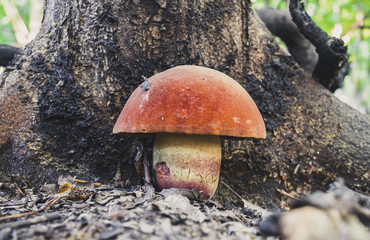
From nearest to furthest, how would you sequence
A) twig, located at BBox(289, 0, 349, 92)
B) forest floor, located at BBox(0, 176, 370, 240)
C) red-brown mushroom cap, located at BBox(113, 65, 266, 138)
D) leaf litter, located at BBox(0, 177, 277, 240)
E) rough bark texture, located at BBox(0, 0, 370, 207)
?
1. forest floor, located at BBox(0, 176, 370, 240)
2. leaf litter, located at BBox(0, 177, 277, 240)
3. red-brown mushroom cap, located at BBox(113, 65, 266, 138)
4. rough bark texture, located at BBox(0, 0, 370, 207)
5. twig, located at BBox(289, 0, 349, 92)

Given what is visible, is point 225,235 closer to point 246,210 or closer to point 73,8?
point 246,210

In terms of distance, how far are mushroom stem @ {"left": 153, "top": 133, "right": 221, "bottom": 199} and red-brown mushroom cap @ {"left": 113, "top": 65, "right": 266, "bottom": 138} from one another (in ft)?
0.99

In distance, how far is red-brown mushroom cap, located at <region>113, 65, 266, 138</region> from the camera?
1.48 m

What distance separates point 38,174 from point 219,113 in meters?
1.69

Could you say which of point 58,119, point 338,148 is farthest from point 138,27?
point 338,148

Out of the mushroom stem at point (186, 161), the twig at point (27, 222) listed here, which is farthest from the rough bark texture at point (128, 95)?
the twig at point (27, 222)

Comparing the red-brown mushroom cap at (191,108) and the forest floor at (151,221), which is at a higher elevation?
the red-brown mushroom cap at (191,108)

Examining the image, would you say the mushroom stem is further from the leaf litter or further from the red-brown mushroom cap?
the red-brown mushroom cap

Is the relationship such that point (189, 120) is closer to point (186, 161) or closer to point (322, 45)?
point (186, 161)

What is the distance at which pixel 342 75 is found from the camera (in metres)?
3.73

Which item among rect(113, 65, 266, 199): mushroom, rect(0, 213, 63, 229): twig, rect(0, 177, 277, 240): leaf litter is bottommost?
rect(0, 177, 277, 240): leaf litter

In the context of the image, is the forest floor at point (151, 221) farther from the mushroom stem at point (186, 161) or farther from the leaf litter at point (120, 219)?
the mushroom stem at point (186, 161)

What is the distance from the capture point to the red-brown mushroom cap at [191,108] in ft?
4.84

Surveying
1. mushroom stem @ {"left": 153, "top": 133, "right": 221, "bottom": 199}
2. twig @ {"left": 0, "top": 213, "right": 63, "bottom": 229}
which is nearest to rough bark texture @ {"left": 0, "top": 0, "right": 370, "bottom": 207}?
mushroom stem @ {"left": 153, "top": 133, "right": 221, "bottom": 199}
